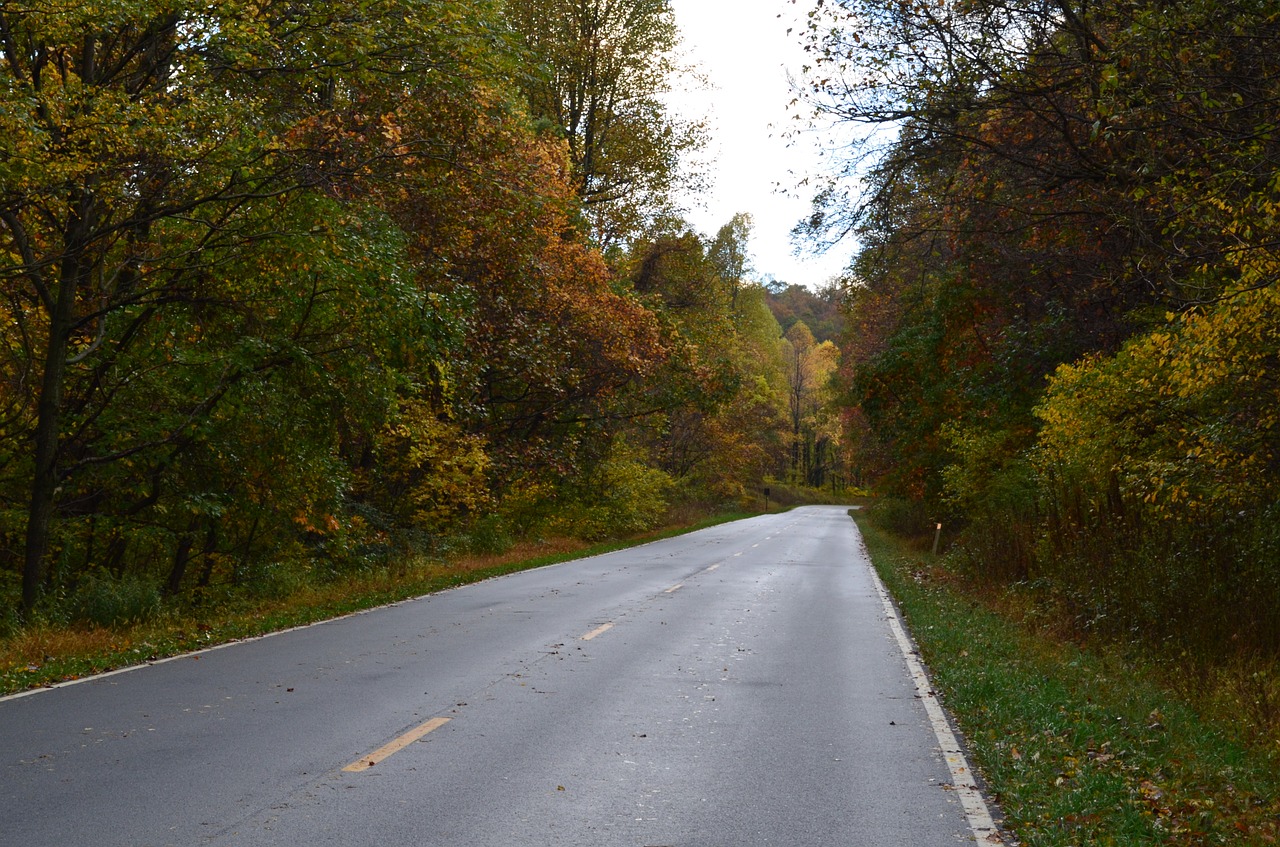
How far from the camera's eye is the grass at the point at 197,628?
1000 centimetres

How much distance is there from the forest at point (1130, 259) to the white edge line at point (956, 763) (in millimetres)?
2295

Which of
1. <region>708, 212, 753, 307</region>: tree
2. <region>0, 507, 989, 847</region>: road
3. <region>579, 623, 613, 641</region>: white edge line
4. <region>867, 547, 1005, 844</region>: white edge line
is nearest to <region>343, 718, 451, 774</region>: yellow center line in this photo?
<region>0, 507, 989, 847</region>: road

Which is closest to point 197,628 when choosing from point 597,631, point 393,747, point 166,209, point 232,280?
point 232,280

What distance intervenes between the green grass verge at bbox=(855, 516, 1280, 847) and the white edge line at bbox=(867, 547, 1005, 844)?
12 cm

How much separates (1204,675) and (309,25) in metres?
11.9

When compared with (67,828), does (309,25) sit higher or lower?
higher

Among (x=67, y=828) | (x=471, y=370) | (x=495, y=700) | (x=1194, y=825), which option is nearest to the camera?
(x=67, y=828)

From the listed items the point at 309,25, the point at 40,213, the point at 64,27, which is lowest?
the point at 40,213

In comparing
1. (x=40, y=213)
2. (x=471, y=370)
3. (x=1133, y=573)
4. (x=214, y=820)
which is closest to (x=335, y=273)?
(x=40, y=213)

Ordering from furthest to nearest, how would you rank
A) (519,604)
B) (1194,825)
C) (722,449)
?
1. (722,449)
2. (519,604)
3. (1194,825)

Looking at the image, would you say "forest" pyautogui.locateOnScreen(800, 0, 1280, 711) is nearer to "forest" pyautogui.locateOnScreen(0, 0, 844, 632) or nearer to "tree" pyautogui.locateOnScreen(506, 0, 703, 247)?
"forest" pyautogui.locateOnScreen(0, 0, 844, 632)

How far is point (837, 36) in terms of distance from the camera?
10.8m

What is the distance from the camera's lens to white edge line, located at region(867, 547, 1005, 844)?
19.4ft

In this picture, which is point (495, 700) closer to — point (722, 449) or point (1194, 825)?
Answer: point (1194, 825)
